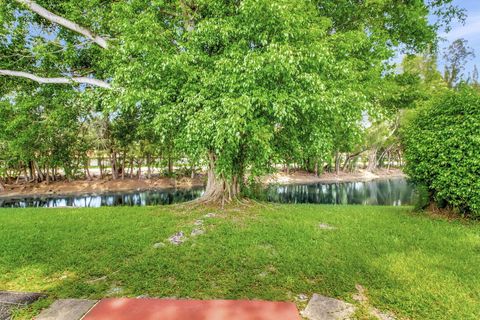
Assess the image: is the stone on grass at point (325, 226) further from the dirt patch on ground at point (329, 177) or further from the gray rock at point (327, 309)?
the dirt patch on ground at point (329, 177)

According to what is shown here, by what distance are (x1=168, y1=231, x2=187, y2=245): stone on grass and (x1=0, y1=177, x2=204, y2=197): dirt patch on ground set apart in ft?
76.0

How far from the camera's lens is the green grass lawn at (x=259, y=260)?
13.1 feet

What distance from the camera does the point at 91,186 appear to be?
27969 millimetres

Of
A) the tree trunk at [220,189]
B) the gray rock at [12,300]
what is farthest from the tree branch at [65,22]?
the gray rock at [12,300]

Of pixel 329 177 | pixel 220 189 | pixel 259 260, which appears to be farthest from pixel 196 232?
pixel 329 177

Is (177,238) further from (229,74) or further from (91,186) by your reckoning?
(91,186)

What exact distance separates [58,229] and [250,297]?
5822 millimetres

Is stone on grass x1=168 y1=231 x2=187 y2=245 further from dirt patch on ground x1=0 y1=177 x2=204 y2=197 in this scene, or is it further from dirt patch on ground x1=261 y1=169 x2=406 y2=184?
dirt patch on ground x1=261 y1=169 x2=406 y2=184

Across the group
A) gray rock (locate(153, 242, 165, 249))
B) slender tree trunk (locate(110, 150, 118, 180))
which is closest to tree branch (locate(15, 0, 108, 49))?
gray rock (locate(153, 242, 165, 249))

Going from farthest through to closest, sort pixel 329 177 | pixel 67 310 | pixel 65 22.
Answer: pixel 329 177 < pixel 65 22 < pixel 67 310

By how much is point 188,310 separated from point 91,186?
93.1ft

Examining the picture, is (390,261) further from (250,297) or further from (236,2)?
(236,2)

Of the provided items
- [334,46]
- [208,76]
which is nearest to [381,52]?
[334,46]

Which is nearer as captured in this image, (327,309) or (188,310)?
(188,310)
